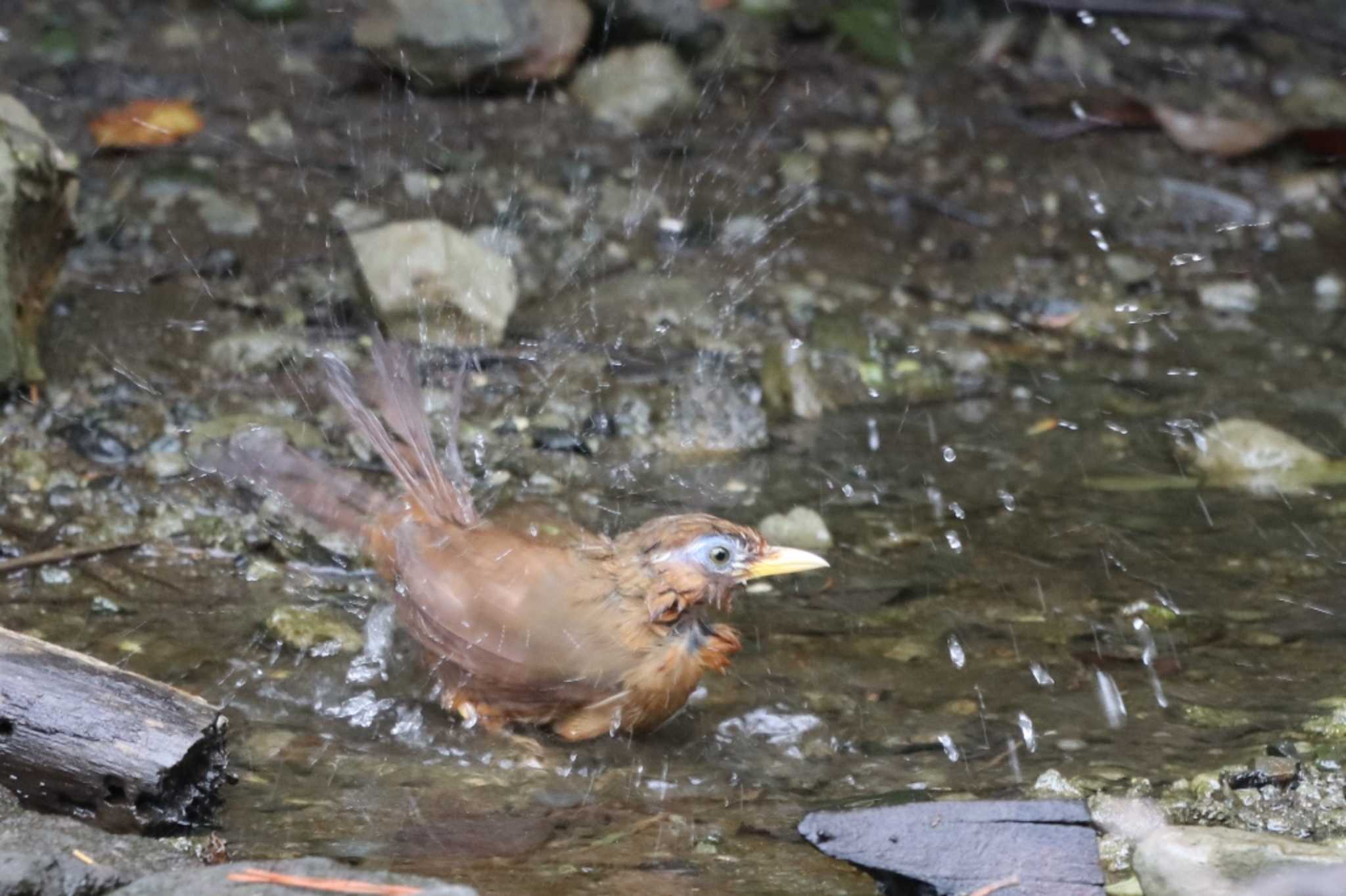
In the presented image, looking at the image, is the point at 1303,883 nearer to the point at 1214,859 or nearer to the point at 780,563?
the point at 1214,859

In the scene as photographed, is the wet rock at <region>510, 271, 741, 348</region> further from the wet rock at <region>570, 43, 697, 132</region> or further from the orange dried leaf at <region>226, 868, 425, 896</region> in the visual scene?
the orange dried leaf at <region>226, 868, 425, 896</region>

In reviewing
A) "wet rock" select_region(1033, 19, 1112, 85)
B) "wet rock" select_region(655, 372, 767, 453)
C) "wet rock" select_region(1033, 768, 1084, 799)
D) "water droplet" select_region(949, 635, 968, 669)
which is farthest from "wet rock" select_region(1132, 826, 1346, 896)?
"wet rock" select_region(1033, 19, 1112, 85)

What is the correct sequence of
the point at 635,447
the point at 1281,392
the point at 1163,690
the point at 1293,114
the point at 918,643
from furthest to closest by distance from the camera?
the point at 1293,114, the point at 1281,392, the point at 635,447, the point at 918,643, the point at 1163,690

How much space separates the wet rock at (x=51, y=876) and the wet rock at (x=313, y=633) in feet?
5.33

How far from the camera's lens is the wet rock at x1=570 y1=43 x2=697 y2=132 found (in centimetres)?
788

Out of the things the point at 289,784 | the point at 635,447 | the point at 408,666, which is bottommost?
the point at 635,447

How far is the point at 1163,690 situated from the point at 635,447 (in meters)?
2.19

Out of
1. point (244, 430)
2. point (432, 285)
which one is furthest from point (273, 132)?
point (244, 430)

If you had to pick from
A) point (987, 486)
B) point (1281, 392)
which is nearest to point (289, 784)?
point (987, 486)

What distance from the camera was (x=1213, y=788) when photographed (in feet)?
12.5

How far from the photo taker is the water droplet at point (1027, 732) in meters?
4.09

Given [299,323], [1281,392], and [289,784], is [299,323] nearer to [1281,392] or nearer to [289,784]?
[289,784]

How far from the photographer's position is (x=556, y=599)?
4.23m

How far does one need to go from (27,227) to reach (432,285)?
Answer: 1454mm
